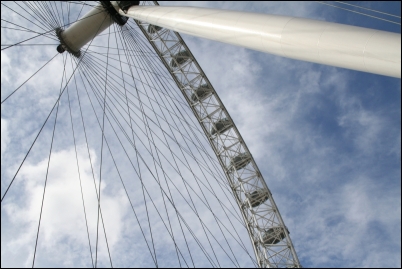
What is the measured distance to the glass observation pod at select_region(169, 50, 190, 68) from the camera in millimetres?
23141

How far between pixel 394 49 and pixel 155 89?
13896 millimetres

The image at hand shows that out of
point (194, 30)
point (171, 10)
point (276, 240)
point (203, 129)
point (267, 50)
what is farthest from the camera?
point (203, 129)

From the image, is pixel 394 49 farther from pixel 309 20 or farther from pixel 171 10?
pixel 171 10

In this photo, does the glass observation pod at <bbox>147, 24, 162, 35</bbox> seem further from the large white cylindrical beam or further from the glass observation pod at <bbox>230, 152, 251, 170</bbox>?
the large white cylindrical beam

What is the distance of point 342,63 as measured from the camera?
16.3 feet

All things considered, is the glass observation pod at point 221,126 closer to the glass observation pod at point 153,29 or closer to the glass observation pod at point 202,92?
the glass observation pod at point 202,92

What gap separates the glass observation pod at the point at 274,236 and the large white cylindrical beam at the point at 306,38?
688 inches

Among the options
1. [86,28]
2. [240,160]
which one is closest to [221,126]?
[240,160]

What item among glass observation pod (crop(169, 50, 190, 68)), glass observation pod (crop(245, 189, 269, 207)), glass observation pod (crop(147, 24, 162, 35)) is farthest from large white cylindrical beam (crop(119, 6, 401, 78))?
glass observation pod (crop(245, 189, 269, 207))

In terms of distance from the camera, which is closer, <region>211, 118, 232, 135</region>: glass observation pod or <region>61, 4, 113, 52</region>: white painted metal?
<region>61, 4, 113, 52</region>: white painted metal

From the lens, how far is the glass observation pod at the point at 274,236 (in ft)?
71.9

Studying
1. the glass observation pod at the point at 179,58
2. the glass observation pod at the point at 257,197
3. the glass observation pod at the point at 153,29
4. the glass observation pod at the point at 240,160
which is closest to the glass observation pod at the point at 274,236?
the glass observation pod at the point at 257,197

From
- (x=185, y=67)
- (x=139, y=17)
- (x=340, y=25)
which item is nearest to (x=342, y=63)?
(x=340, y=25)

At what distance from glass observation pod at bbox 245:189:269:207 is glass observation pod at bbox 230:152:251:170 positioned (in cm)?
199
